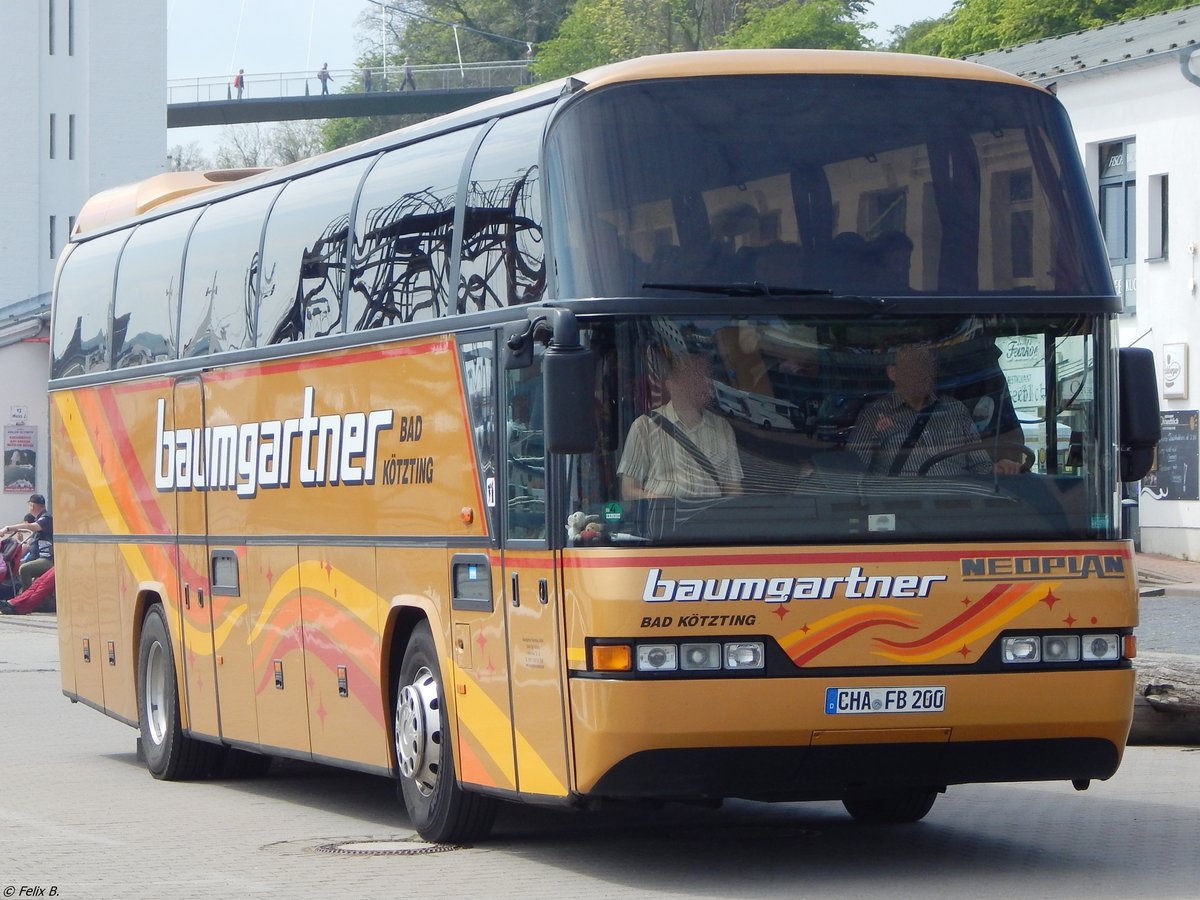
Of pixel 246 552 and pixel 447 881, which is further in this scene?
pixel 246 552

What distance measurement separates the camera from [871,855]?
34.8 feet

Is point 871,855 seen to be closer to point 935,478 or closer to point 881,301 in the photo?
point 935,478

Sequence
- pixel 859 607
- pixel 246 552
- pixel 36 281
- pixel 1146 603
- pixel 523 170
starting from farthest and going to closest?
pixel 36 281 → pixel 1146 603 → pixel 246 552 → pixel 523 170 → pixel 859 607

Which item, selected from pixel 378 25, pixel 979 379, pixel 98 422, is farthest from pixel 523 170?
pixel 378 25

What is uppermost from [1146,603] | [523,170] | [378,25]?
[378,25]

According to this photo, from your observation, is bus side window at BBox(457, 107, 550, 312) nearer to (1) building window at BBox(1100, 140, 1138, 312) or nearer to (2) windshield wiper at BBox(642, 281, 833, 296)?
(2) windshield wiper at BBox(642, 281, 833, 296)

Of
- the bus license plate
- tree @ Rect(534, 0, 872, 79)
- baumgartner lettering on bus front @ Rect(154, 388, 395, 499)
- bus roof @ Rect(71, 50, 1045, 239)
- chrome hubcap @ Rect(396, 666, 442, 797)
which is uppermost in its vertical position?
tree @ Rect(534, 0, 872, 79)

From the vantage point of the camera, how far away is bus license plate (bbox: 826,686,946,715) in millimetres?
9359

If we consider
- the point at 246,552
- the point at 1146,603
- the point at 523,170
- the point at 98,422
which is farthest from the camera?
the point at 1146,603

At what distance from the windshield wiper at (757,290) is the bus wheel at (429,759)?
2535 mm

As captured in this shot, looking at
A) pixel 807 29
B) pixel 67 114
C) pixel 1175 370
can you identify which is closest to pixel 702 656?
pixel 1175 370

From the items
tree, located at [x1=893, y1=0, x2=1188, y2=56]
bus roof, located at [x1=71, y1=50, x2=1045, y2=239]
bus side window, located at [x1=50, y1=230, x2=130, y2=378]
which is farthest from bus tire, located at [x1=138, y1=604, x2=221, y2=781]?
tree, located at [x1=893, y1=0, x2=1188, y2=56]

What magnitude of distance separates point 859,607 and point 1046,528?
93cm

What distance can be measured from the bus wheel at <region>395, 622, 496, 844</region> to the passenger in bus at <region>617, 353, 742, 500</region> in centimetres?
205
